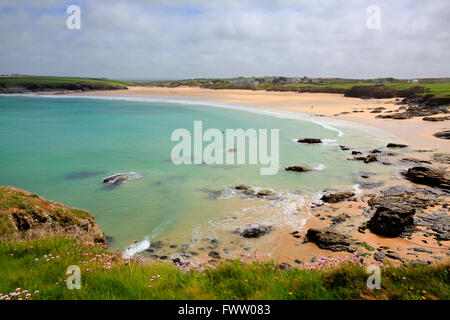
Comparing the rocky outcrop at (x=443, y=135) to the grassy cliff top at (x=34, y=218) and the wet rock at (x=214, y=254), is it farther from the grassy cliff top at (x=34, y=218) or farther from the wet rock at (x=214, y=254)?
the grassy cliff top at (x=34, y=218)

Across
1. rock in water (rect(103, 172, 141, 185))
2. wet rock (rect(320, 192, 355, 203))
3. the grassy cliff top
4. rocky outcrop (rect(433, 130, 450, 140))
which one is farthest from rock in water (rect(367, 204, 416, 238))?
rocky outcrop (rect(433, 130, 450, 140))

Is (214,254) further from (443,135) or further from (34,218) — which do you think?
(443,135)

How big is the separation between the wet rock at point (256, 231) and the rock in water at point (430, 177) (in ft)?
40.3

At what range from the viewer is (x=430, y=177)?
17.7 meters

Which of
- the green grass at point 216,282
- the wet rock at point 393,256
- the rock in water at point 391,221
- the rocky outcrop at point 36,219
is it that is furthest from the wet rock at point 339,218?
the rocky outcrop at point 36,219

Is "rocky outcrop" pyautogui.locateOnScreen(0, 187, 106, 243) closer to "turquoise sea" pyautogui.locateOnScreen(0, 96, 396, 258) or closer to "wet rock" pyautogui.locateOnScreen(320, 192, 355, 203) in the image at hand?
"turquoise sea" pyautogui.locateOnScreen(0, 96, 396, 258)

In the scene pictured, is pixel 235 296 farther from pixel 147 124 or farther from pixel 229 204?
pixel 147 124

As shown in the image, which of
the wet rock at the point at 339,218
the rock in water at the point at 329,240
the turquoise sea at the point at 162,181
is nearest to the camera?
the rock in water at the point at 329,240

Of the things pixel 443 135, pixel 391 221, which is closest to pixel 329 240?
pixel 391 221

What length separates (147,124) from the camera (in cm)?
5031

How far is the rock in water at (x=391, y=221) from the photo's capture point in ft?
38.0

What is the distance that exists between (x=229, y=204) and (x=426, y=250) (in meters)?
9.40

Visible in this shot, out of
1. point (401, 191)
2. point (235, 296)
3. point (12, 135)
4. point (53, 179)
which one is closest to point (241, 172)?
point (401, 191)

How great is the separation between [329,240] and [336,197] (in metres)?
5.40
